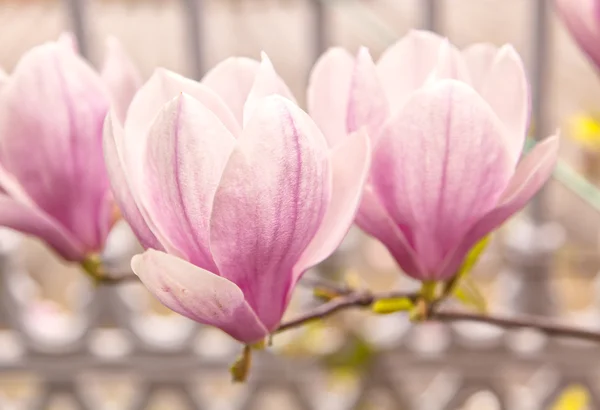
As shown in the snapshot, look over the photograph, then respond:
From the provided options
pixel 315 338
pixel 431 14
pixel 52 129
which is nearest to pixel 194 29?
pixel 431 14

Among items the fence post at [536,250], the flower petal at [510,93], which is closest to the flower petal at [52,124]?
the flower petal at [510,93]

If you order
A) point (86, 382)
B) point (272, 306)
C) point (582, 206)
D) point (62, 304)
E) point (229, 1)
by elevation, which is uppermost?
point (272, 306)

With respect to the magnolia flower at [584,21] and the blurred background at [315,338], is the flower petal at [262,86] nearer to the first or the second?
the magnolia flower at [584,21]

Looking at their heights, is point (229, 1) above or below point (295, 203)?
below

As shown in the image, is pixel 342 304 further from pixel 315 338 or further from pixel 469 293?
pixel 315 338

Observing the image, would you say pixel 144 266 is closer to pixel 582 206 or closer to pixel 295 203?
pixel 295 203

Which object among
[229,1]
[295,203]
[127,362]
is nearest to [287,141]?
[295,203]

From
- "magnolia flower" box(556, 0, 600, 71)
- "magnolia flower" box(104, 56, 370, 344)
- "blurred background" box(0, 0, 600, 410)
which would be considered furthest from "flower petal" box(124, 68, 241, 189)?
"blurred background" box(0, 0, 600, 410)
